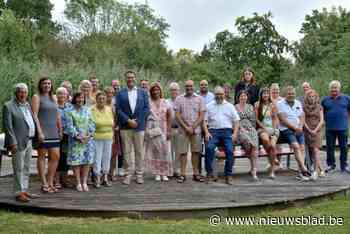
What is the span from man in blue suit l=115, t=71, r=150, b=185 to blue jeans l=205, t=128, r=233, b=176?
100 centimetres

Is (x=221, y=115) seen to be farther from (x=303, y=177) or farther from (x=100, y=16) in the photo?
(x=100, y=16)

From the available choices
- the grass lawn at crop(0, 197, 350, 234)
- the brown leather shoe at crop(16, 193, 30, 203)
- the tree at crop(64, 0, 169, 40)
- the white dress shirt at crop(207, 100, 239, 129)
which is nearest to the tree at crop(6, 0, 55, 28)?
the tree at crop(64, 0, 169, 40)

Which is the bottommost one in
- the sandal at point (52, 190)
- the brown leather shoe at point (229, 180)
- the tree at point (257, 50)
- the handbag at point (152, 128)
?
the sandal at point (52, 190)

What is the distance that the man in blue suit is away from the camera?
7.62 meters

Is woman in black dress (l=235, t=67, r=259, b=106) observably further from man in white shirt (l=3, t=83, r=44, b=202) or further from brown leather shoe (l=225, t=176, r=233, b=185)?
man in white shirt (l=3, t=83, r=44, b=202)

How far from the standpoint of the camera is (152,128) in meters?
7.93

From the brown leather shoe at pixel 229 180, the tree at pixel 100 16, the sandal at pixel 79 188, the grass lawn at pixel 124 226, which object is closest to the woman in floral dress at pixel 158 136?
the brown leather shoe at pixel 229 180

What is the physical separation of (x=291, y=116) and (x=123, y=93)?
2.73m

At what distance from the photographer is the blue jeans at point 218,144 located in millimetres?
7809

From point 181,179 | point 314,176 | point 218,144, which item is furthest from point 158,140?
point 314,176

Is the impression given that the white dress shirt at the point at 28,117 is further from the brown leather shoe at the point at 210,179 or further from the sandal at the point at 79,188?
the brown leather shoe at the point at 210,179

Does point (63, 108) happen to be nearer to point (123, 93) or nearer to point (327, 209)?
point (123, 93)

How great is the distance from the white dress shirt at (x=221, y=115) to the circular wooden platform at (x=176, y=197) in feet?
2.87

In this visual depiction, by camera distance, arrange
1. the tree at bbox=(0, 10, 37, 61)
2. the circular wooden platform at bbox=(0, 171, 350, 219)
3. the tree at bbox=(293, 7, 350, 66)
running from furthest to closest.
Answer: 1. the tree at bbox=(293, 7, 350, 66)
2. the tree at bbox=(0, 10, 37, 61)
3. the circular wooden platform at bbox=(0, 171, 350, 219)
